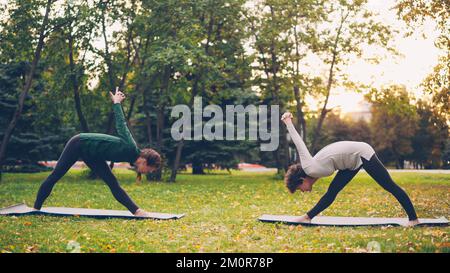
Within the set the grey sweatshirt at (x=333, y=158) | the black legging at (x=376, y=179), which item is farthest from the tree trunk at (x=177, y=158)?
the grey sweatshirt at (x=333, y=158)

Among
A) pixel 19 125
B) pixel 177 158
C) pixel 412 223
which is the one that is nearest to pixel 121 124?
pixel 412 223

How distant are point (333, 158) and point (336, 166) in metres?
0.18

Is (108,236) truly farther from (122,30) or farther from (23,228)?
(122,30)

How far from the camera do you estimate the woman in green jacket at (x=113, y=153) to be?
26.7ft

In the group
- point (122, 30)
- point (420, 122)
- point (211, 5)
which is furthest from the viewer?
point (420, 122)

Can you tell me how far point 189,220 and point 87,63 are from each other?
1381cm

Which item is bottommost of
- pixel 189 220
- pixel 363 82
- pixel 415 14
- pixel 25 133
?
pixel 189 220

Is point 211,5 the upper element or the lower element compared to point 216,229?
upper

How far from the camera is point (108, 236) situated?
7141 millimetres

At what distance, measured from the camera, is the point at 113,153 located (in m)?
8.24

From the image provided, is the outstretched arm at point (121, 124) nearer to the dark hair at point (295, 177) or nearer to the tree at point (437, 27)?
the dark hair at point (295, 177)

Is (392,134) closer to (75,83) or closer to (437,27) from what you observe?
(437,27)

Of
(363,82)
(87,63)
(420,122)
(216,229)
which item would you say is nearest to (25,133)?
(87,63)

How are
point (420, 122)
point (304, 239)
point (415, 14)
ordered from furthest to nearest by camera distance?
1. point (420, 122)
2. point (415, 14)
3. point (304, 239)
